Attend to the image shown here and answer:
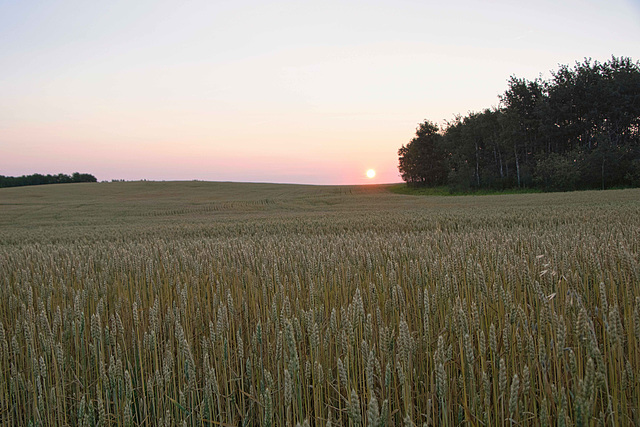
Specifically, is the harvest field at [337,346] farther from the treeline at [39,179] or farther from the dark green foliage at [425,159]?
the treeline at [39,179]

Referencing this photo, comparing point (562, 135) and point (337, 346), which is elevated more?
point (562, 135)

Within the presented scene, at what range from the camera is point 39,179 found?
7325 centimetres

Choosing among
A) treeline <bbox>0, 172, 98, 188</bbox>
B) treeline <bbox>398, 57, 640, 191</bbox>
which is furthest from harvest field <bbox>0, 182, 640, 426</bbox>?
treeline <bbox>0, 172, 98, 188</bbox>

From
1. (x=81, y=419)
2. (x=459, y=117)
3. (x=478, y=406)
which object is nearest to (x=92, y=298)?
(x=81, y=419)

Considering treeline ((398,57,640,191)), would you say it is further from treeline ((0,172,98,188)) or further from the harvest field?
treeline ((0,172,98,188))

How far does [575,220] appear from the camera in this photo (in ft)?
30.2

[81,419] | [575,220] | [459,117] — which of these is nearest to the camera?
[81,419]

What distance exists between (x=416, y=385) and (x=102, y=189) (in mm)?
53237

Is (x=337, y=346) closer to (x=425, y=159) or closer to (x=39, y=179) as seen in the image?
(x=425, y=159)

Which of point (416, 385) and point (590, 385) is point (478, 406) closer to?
point (416, 385)

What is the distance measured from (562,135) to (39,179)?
271ft

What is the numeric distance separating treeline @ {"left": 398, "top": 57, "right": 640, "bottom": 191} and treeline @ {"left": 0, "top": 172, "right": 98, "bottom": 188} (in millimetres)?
67489

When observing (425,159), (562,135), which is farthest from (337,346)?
(425,159)

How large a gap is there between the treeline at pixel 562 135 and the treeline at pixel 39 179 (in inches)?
2657
